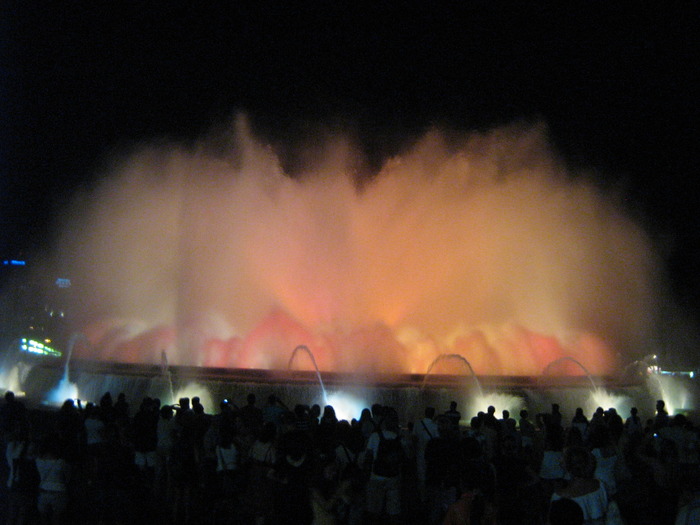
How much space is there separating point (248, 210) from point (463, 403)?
15.5 meters

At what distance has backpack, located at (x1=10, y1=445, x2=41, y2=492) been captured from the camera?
5.82 meters

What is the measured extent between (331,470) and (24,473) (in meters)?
3.20

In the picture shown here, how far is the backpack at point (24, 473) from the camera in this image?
582 cm

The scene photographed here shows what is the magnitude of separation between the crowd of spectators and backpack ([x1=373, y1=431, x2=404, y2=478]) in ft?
0.04

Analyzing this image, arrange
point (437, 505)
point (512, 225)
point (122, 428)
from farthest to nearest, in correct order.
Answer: point (512, 225), point (122, 428), point (437, 505)

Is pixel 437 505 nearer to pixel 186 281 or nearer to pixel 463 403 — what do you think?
pixel 463 403

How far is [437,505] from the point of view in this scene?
21.8ft

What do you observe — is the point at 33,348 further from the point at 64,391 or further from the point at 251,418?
the point at 251,418

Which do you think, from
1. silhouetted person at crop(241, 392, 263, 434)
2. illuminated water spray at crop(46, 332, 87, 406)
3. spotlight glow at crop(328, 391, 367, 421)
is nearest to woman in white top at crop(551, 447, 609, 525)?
silhouetted person at crop(241, 392, 263, 434)

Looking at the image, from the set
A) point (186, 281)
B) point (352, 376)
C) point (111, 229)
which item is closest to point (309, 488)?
point (352, 376)

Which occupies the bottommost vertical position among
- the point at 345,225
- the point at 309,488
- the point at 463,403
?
the point at 309,488

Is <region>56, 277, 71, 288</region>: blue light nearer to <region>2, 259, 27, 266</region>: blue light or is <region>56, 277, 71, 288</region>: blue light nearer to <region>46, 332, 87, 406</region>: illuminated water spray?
<region>2, 259, 27, 266</region>: blue light

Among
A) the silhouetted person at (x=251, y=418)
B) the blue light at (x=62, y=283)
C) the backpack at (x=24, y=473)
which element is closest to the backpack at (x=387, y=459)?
the silhouetted person at (x=251, y=418)

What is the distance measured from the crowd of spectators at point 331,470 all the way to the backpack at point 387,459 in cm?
1
